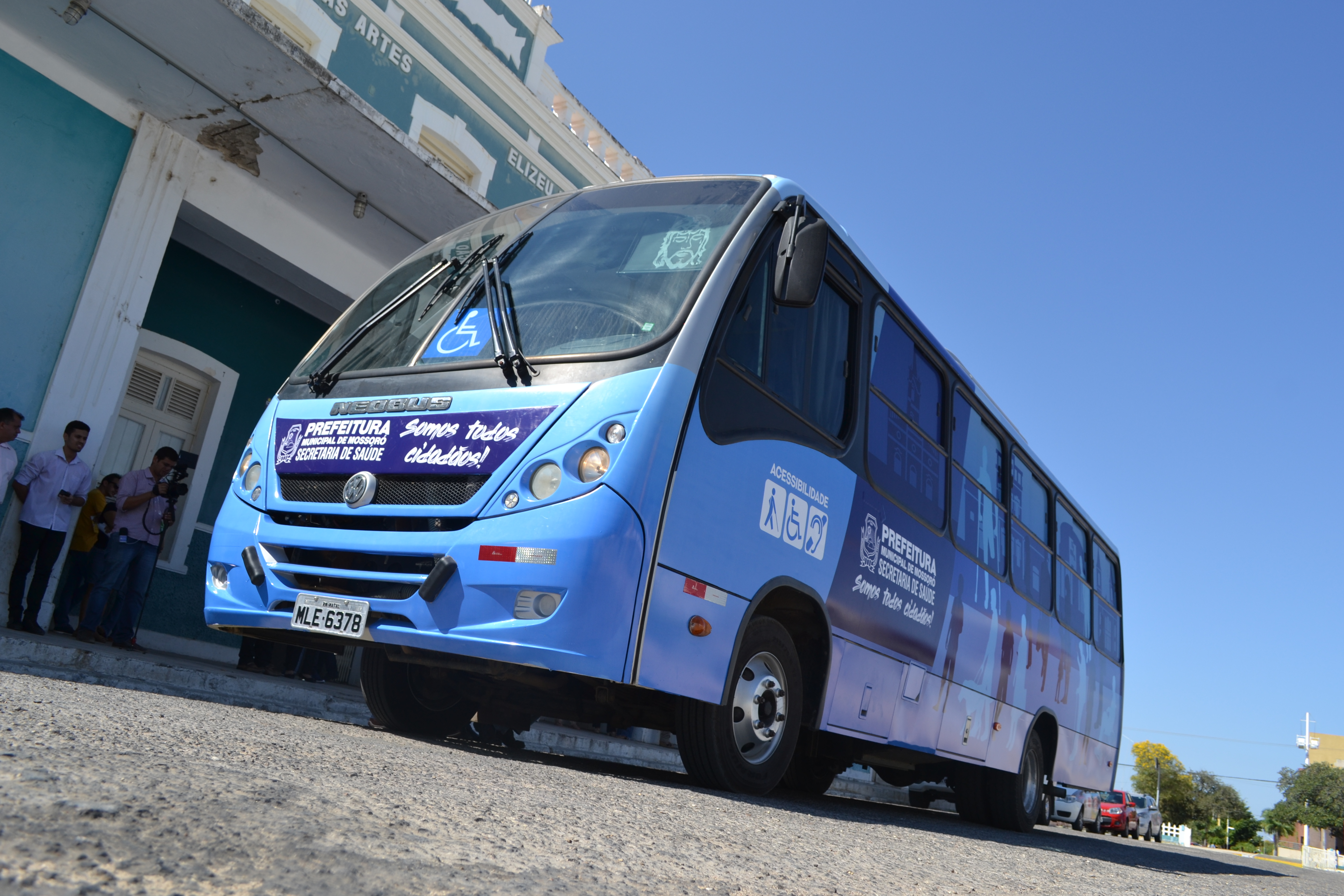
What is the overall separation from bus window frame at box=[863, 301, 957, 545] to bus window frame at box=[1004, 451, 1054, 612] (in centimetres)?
156

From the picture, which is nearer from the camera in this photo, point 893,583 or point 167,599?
point 893,583

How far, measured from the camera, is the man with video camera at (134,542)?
786 cm

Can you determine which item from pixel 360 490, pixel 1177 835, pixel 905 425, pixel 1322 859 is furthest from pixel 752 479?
pixel 1322 859

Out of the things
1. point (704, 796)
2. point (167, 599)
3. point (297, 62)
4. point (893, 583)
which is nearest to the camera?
point (704, 796)

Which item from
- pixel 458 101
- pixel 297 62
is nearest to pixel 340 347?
pixel 297 62

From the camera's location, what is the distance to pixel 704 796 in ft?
14.1

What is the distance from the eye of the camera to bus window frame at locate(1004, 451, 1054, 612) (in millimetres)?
8602

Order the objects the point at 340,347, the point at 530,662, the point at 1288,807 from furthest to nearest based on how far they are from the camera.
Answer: the point at 1288,807
the point at 340,347
the point at 530,662

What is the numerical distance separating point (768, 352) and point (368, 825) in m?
3.37

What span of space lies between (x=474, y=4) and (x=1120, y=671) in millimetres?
11641

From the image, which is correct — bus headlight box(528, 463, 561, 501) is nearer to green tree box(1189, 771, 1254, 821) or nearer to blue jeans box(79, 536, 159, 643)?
blue jeans box(79, 536, 159, 643)

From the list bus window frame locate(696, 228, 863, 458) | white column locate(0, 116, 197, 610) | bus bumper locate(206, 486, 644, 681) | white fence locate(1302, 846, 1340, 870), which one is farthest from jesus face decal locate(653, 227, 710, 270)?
white fence locate(1302, 846, 1340, 870)

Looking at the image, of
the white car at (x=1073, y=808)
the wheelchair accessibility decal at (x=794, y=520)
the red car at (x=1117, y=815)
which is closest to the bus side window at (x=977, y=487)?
the wheelchair accessibility decal at (x=794, y=520)

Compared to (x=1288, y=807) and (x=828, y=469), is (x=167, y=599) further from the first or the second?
(x=1288, y=807)
